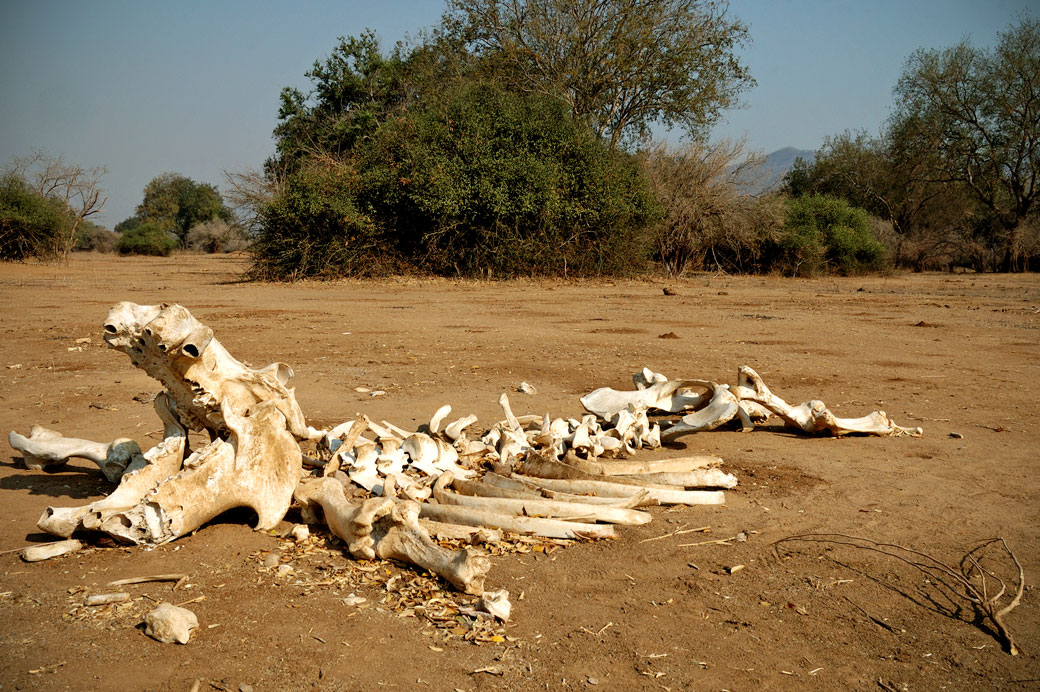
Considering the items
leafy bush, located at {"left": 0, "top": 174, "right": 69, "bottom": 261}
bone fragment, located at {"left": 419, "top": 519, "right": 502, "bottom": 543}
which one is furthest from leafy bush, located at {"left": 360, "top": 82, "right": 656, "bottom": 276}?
bone fragment, located at {"left": 419, "top": 519, "right": 502, "bottom": 543}

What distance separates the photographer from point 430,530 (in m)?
3.48

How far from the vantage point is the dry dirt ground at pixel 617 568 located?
259cm

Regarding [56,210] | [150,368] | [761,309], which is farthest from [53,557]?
[56,210]

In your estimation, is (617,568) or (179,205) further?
(179,205)

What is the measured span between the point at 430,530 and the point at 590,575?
715 millimetres

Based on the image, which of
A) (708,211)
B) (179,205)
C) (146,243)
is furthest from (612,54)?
(179,205)

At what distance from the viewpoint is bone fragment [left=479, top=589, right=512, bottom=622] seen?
2830mm

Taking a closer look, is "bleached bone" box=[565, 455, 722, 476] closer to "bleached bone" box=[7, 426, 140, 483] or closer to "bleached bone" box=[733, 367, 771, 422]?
"bleached bone" box=[733, 367, 771, 422]

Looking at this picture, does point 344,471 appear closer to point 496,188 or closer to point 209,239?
point 496,188

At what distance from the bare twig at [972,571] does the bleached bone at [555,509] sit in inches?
26.3

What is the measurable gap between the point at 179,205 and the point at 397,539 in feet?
232

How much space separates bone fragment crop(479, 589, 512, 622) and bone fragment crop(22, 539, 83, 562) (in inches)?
70.5

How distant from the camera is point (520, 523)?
356 cm

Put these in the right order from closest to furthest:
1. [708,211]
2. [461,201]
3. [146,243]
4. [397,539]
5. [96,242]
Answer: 1. [397,539]
2. [461,201]
3. [708,211]
4. [146,243]
5. [96,242]
